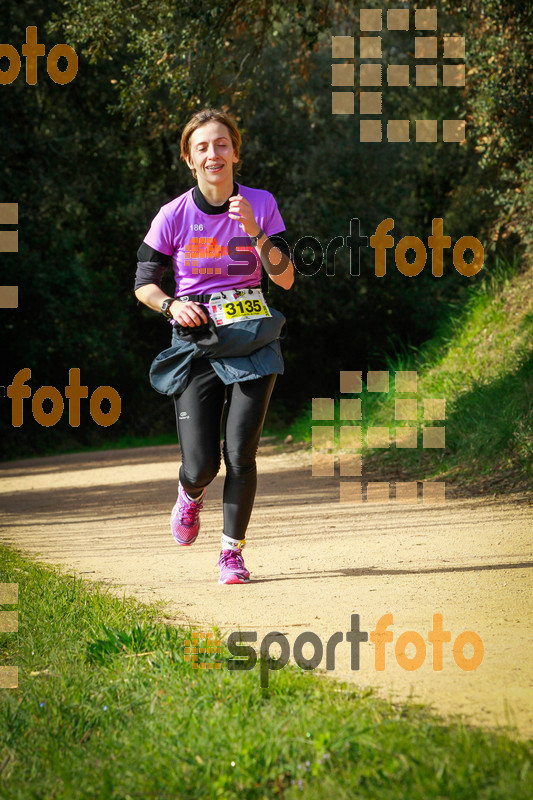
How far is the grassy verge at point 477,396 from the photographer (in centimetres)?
820

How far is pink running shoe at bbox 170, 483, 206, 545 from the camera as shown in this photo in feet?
16.1

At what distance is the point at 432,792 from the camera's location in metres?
2.02

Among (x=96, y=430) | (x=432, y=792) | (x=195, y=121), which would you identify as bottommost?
(x=96, y=430)

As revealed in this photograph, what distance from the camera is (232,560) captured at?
4645 millimetres

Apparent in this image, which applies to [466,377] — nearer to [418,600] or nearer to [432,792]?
[418,600]

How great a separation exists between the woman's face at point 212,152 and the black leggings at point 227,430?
0.89 m

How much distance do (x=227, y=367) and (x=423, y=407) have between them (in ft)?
20.1

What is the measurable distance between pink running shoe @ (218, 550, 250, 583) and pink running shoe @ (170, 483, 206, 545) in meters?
0.33

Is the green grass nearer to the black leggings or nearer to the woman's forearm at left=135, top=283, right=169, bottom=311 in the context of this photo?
the black leggings

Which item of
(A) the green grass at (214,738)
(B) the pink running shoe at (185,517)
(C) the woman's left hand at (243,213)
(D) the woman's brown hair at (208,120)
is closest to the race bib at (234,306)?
(C) the woman's left hand at (243,213)

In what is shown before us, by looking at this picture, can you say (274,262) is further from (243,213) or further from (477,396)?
(477,396)

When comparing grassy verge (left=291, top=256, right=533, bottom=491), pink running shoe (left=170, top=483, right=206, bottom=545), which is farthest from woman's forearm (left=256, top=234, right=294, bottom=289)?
grassy verge (left=291, top=256, right=533, bottom=491)

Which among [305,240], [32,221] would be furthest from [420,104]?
[32,221]

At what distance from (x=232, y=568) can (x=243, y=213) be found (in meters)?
1.71
